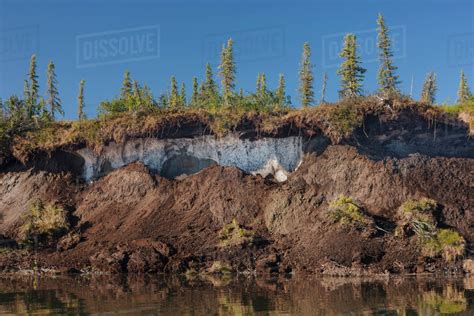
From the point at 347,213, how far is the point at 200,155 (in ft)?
42.1

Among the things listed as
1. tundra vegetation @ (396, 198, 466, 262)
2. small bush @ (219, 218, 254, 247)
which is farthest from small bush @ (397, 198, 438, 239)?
small bush @ (219, 218, 254, 247)

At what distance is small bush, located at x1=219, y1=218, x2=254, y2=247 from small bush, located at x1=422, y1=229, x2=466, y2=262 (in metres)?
9.18

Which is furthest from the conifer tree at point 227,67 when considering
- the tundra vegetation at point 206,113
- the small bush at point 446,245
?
the small bush at point 446,245

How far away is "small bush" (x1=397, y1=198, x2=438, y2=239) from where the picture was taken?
1116 inches

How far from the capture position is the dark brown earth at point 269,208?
2886 centimetres

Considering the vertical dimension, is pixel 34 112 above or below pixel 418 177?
above

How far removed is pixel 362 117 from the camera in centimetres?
3638

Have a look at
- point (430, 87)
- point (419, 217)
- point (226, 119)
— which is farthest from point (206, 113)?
point (430, 87)

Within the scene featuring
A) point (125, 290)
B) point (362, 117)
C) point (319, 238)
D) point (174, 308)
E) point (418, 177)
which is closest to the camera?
point (174, 308)

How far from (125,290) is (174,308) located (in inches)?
229

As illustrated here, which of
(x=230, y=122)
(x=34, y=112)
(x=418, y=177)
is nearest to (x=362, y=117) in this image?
(x=418, y=177)

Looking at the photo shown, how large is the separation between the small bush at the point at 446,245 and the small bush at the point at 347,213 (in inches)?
128

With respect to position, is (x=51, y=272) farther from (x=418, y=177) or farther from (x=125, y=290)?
(x=418, y=177)

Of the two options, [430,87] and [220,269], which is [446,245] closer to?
[220,269]
